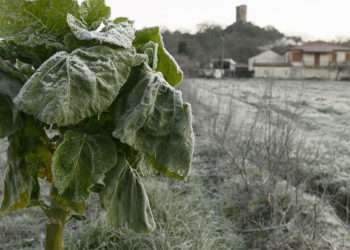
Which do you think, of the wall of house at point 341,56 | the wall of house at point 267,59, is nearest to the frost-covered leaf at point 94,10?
the wall of house at point 267,59

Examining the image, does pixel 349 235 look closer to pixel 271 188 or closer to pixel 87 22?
pixel 271 188

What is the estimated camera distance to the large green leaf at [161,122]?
1.20 meters

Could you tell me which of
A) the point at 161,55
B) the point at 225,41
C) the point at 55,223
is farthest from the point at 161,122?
the point at 225,41

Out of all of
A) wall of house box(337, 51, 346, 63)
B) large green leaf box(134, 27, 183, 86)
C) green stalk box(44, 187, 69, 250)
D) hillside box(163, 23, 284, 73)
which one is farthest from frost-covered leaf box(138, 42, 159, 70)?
wall of house box(337, 51, 346, 63)

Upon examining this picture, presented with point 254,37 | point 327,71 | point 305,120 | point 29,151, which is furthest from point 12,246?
point 254,37

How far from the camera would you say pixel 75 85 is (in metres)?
1.11

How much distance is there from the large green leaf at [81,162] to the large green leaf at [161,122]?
10 centimetres

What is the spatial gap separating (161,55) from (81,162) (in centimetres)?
50

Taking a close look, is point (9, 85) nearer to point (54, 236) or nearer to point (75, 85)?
point (75, 85)

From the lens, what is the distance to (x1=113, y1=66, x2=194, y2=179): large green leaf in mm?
1201

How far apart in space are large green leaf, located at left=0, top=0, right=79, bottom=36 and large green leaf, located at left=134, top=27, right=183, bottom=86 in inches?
10.4

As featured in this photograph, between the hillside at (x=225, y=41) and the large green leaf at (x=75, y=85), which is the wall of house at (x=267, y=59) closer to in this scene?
the hillside at (x=225, y=41)

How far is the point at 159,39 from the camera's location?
1.45m

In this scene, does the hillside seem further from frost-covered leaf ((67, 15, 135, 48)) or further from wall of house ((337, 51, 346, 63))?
frost-covered leaf ((67, 15, 135, 48))
